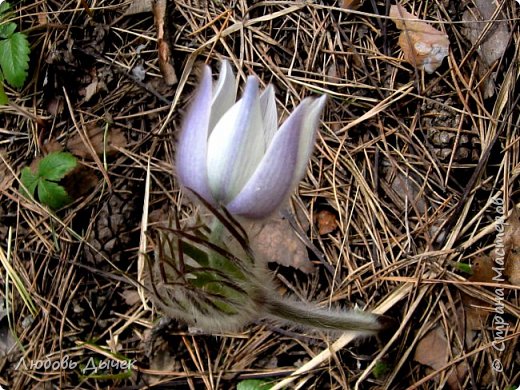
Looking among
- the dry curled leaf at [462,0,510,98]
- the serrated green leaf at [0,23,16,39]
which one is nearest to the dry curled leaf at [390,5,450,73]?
the dry curled leaf at [462,0,510,98]

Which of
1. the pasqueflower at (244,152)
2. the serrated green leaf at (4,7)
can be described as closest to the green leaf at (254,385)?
the pasqueflower at (244,152)

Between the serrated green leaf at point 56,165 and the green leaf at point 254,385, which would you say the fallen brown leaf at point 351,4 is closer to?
the serrated green leaf at point 56,165

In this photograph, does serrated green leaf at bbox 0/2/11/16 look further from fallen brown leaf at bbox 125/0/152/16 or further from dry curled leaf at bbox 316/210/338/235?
dry curled leaf at bbox 316/210/338/235

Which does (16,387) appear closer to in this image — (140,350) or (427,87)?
(140,350)

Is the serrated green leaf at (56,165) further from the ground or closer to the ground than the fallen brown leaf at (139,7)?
closer to the ground

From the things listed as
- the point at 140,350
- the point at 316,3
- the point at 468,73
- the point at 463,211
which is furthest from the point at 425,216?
the point at 140,350

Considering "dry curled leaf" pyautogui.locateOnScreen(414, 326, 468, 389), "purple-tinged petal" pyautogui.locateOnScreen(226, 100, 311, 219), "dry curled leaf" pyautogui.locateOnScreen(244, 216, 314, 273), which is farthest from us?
"dry curled leaf" pyautogui.locateOnScreen(244, 216, 314, 273)

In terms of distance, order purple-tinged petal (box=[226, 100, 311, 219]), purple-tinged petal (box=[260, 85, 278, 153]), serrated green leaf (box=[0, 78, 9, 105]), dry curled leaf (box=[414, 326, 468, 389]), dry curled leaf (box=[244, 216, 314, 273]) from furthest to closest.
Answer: serrated green leaf (box=[0, 78, 9, 105]) < dry curled leaf (box=[244, 216, 314, 273]) < dry curled leaf (box=[414, 326, 468, 389]) < purple-tinged petal (box=[260, 85, 278, 153]) < purple-tinged petal (box=[226, 100, 311, 219])

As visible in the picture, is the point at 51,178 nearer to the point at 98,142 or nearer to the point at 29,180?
the point at 29,180
